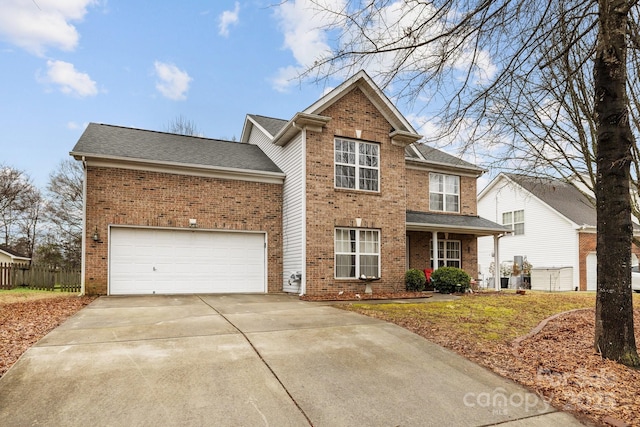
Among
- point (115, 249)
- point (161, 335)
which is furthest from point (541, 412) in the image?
point (115, 249)

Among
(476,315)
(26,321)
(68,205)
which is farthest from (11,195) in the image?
(476,315)

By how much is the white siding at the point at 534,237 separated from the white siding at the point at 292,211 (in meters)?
12.0

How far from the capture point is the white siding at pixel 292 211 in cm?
1322

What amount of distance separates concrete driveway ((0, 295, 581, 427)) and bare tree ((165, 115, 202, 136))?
3219 cm

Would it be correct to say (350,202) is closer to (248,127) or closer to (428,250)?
(428,250)

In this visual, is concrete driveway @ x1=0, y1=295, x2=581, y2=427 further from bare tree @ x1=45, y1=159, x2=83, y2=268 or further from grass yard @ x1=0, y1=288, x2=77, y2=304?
bare tree @ x1=45, y1=159, x2=83, y2=268

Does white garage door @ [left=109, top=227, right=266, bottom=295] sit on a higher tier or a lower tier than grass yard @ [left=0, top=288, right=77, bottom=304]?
higher

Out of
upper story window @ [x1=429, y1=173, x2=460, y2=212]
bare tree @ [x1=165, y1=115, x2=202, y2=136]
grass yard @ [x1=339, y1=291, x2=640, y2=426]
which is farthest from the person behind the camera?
bare tree @ [x1=165, y1=115, x2=202, y2=136]

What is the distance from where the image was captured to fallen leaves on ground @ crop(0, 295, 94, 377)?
221 inches

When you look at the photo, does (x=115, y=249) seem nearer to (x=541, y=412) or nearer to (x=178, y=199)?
(x=178, y=199)

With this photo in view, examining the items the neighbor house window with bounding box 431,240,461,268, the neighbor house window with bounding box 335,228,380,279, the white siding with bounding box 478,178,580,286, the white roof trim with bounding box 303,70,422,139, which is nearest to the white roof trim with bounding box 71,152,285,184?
the white roof trim with bounding box 303,70,422,139

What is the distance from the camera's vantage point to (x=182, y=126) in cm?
3744

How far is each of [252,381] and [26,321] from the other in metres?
5.78

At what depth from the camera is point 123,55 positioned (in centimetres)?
1398
